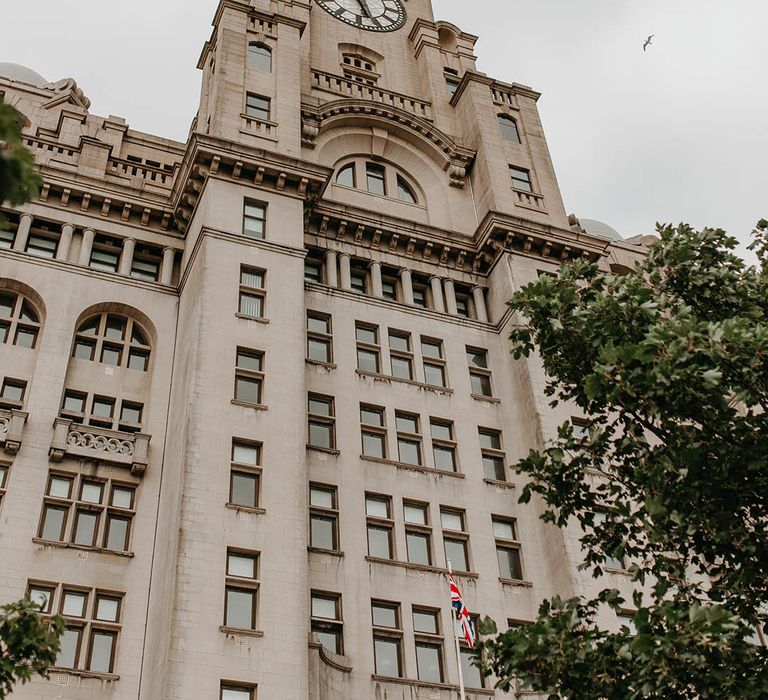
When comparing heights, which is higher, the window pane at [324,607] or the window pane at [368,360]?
the window pane at [368,360]

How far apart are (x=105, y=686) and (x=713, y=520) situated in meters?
17.7

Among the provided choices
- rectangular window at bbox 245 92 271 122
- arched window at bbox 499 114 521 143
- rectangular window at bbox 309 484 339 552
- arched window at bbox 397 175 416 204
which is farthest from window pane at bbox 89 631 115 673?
arched window at bbox 499 114 521 143

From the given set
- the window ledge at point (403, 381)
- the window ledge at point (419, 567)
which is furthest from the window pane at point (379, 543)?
the window ledge at point (403, 381)

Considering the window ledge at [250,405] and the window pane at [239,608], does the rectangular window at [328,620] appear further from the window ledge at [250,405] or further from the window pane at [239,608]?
the window ledge at [250,405]

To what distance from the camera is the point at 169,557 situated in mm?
28750

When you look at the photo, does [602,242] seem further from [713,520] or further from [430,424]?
[713,520]

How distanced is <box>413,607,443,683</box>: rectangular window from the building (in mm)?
69

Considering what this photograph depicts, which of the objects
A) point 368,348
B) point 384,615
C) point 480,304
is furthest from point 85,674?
point 480,304

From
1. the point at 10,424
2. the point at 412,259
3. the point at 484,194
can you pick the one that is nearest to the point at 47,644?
the point at 10,424

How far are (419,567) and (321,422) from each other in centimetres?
645

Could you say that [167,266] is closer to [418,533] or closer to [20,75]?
[418,533]

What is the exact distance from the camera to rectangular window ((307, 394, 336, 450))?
34.9 m

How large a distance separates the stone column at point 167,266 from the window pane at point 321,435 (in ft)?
29.1

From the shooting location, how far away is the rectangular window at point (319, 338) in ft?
124
